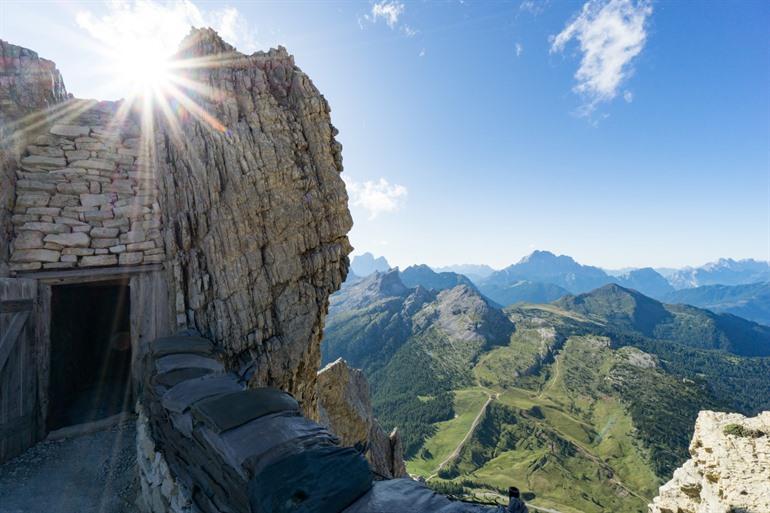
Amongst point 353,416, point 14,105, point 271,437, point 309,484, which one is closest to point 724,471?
point 353,416

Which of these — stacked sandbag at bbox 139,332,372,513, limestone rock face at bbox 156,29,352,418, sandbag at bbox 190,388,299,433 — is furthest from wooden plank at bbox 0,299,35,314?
sandbag at bbox 190,388,299,433

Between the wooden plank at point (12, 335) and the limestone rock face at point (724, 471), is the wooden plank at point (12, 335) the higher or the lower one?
the higher one

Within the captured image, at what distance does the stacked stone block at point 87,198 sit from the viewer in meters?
11.0

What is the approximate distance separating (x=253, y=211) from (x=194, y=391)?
24.3 feet

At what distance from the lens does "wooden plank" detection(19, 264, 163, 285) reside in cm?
1100

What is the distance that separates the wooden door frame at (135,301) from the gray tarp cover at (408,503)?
10.3 metres

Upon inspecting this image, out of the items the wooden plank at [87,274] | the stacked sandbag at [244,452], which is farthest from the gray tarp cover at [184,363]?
the wooden plank at [87,274]

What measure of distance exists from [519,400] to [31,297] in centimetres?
20172

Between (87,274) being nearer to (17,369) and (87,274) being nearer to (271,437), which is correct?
(17,369)

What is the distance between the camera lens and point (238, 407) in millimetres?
5895

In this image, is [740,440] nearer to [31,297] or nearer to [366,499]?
[366,499]

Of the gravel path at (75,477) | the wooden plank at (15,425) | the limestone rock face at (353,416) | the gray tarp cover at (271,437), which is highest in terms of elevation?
the gray tarp cover at (271,437)

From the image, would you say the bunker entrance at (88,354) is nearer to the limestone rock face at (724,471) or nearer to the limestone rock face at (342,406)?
the limestone rock face at (342,406)

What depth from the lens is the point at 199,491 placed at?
6.13 metres
